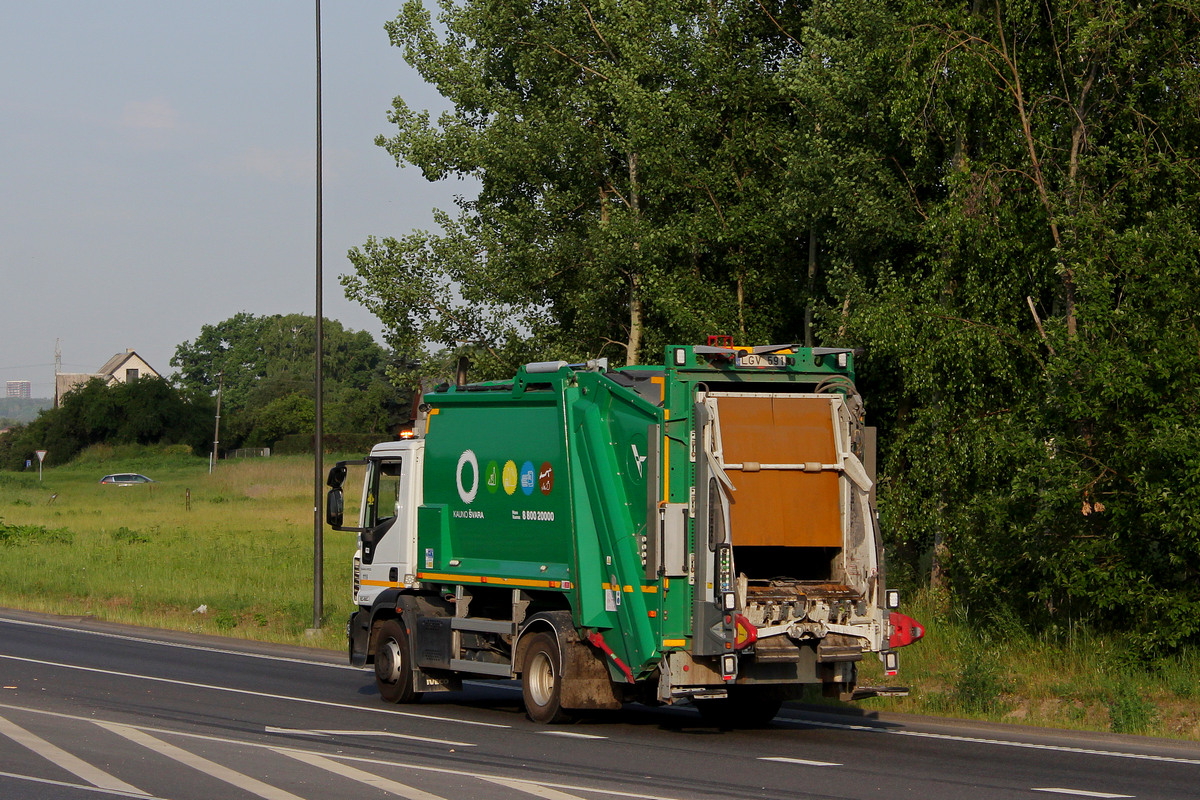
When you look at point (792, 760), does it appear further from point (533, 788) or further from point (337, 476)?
point (337, 476)

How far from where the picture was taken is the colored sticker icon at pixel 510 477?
46.9ft

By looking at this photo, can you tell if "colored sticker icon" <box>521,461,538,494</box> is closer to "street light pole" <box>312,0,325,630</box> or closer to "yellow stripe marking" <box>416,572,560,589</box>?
"yellow stripe marking" <box>416,572,560,589</box>

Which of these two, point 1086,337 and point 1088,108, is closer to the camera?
point 1086,337

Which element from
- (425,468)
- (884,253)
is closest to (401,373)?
(884,253)

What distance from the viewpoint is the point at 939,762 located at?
37.3 feet

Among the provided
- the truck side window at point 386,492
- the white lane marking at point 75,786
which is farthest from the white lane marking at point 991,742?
the white lane marking at point 75,786

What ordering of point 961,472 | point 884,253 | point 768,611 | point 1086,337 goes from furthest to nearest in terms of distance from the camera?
point 884,253, point 961,472, point 1086,337, point 768,611

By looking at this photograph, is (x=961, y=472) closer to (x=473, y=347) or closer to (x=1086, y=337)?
(x=1086, y=337)

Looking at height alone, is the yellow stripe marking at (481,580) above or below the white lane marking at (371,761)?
above

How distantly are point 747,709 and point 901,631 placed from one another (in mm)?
2170

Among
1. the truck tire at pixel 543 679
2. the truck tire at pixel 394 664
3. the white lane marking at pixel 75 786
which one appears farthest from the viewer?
the truck tire at pixel 394 664

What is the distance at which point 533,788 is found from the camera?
982 cm

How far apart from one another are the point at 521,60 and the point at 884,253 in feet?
36.5

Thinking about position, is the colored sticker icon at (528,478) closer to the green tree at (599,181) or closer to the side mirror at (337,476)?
the side mirror at (337,476)
